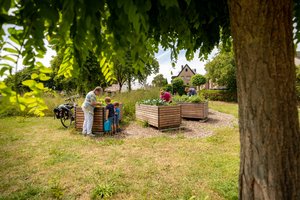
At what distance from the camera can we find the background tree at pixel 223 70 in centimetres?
3025

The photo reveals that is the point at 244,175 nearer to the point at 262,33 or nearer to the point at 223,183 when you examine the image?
the point at 262,33

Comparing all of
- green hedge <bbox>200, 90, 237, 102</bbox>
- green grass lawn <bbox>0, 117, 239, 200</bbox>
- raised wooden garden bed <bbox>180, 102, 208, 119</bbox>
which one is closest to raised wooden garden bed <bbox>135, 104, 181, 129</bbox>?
green grass lawn <bbox>0, 117, 239, 200</bbox>

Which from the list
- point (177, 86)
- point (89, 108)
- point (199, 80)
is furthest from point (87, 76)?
point (199, 80)

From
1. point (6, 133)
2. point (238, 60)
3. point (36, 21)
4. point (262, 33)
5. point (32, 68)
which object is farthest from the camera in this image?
point (6, 133)

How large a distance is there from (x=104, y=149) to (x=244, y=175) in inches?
224

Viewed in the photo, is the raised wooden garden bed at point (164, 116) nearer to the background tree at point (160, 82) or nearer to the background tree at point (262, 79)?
the background tree at point (262, 79)

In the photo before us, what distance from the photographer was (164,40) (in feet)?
9.04

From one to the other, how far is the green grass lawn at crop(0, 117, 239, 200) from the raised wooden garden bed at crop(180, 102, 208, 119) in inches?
142

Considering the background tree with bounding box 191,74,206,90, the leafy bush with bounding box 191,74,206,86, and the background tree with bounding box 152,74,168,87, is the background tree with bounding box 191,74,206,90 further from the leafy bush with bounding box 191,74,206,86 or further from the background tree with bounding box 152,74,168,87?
the background tree with bounding box 152,74,168,87

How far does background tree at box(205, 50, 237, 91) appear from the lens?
99.2ft

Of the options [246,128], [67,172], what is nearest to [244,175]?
[246,128]

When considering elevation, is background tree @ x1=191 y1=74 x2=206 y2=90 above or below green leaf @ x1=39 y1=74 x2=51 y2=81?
above

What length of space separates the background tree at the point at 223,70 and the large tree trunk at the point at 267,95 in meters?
27.5

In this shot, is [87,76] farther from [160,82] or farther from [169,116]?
[160,82]
